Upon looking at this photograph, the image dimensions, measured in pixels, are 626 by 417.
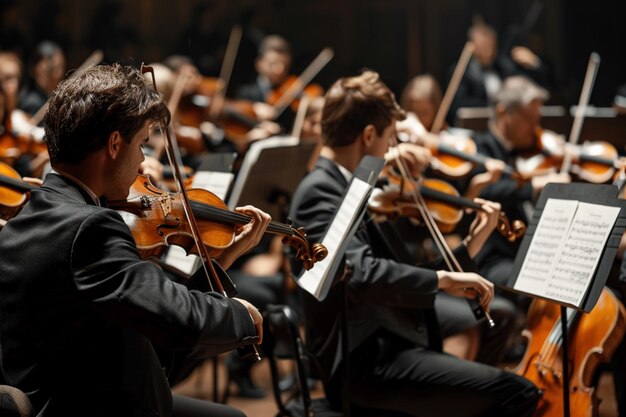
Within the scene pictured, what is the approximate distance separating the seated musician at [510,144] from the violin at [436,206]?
0.98 meters

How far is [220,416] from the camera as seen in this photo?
1.90 m

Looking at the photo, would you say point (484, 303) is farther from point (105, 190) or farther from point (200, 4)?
point (200, 4)

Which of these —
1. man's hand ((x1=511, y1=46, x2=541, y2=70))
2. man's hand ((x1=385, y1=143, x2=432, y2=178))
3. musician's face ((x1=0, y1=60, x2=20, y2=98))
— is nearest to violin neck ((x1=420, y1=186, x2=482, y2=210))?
man's hand ((x1=385, y1=143, x2=432, y2=178))

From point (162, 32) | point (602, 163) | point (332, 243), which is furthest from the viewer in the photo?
point (162, 32)

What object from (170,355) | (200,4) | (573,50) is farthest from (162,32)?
(170,355)

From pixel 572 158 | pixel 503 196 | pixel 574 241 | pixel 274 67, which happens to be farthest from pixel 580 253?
pixel 274 67

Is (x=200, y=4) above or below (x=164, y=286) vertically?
above

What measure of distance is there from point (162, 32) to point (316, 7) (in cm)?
157

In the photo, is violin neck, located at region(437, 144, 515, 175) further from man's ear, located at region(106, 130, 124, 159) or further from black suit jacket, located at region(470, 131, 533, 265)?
man's ear, located at region(106, 130, 124, 159)

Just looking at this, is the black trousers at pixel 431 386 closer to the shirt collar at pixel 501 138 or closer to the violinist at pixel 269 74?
the shirt collar at pixel 501 138

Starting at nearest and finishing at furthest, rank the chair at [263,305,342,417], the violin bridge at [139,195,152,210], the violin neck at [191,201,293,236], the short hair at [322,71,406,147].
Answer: the violin bridge at [139,195,152,210]
the violin neck at [191,201,293,236]
the chair at [263,305,342,417]
the short hair at [322,71,406,147]

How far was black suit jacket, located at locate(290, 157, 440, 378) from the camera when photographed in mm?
2281

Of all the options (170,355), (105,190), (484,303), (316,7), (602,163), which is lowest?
(170,355)

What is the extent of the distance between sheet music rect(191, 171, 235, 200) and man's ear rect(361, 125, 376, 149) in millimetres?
420
